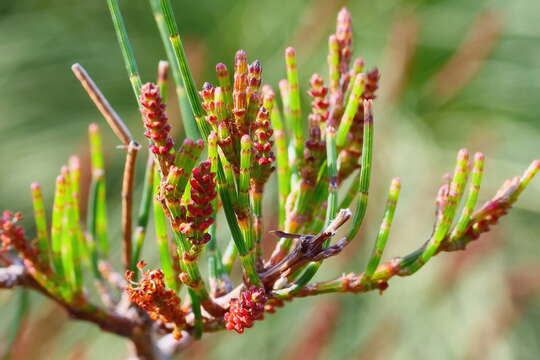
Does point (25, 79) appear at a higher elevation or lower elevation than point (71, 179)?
lower

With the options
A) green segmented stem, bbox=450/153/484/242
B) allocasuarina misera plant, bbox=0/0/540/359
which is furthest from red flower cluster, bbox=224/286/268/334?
green segmented stem, bbox=450/153/484/242

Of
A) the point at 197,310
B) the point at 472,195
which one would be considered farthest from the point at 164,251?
the point at 472,195

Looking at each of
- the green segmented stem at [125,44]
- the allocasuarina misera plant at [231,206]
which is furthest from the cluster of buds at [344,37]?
the green segmented stem at [125,44]

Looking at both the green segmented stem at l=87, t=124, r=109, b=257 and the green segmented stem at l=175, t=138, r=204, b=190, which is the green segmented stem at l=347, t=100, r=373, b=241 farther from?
the green segmented stem at l=87, t=124, r=109, b=257

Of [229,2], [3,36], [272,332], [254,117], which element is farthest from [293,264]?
[229,2]

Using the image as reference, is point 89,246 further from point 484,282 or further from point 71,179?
point 484,282

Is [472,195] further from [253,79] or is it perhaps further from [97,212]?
[97,212]
